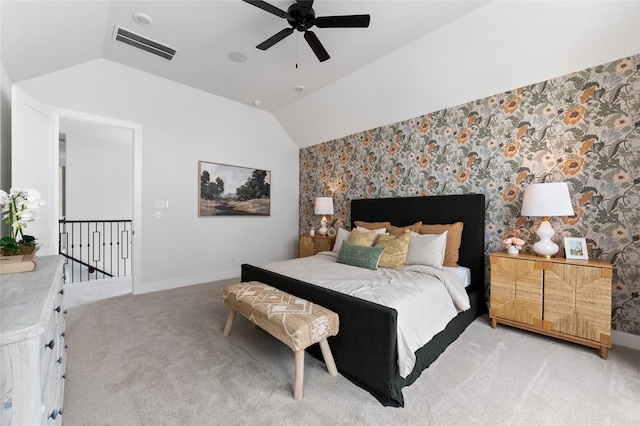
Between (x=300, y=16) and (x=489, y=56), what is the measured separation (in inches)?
80.4

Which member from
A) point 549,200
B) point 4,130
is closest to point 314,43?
point 549,200

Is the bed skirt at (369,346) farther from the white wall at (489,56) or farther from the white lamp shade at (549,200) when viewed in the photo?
the white wall at (489,56)

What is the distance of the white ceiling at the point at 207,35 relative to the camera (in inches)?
94.0

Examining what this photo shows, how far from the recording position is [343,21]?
7.29 feet

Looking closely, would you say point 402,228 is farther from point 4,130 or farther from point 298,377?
point 4,130

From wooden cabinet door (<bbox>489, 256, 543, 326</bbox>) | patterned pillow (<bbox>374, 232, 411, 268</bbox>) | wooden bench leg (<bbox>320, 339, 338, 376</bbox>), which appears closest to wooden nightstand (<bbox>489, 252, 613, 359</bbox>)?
wooden cabinet door (<bbox>489, 256, 543, 326</bbox>)

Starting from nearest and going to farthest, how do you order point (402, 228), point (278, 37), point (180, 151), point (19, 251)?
1. point (19, 251)
2. point (278, 37)
3. point (402, 228)
4. point (180, 151)

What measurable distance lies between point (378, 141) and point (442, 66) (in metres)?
1.40

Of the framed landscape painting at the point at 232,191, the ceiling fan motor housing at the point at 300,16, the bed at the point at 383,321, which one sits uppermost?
the ceiling fan motor housing at the point at 300,16

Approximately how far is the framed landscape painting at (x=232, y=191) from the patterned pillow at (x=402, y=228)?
2607 millimetres

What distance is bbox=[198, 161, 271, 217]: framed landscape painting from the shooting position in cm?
450

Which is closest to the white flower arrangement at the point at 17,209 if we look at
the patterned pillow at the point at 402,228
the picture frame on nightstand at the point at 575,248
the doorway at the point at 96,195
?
the patterned pillow at the point at 402,228

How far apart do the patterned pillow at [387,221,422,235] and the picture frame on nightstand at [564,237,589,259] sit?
1393 mm

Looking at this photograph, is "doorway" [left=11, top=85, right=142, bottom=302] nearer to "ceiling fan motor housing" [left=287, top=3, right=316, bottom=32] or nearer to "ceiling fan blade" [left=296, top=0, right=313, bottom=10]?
"ceiling fan motor housing" [left=287, top=3, right=316, bottom=32]
